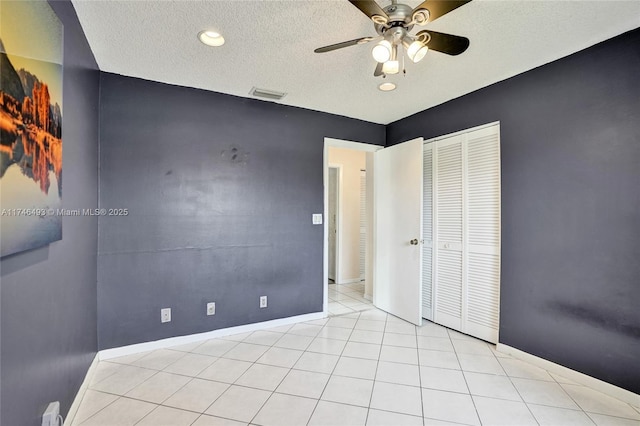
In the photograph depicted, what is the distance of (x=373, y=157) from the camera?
13.4 ft

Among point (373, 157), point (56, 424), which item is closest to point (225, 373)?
point (56, 424)

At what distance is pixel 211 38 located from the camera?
2053mm

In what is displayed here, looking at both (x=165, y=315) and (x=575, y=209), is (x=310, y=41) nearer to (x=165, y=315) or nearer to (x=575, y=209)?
(x=575, y=209)

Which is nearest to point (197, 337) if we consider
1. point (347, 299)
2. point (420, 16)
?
point (347, 299)

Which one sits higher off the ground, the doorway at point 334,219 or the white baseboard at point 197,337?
the doorway at point 334,219

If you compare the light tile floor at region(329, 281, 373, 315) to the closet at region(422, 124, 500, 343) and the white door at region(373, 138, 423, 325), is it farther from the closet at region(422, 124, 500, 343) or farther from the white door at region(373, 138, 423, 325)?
the closet at region(422, 124, 500, 343)

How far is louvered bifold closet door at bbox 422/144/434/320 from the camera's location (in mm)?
3426

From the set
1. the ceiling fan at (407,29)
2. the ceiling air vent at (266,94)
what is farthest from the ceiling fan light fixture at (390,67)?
the ceiling air vent at (266,94)

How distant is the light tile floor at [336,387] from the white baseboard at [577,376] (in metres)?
0.05

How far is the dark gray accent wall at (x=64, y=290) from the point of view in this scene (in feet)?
3.54

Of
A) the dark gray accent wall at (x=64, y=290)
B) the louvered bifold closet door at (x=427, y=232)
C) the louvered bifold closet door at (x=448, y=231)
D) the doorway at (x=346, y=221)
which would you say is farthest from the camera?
the doorway at (x=346, y=221)

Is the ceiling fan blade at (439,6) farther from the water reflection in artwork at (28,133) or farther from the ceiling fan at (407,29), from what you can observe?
the water reflection in artwork at (28,133)

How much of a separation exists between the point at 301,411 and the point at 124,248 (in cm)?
200

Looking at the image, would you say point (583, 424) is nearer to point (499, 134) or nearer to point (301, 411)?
point (301, 411)
